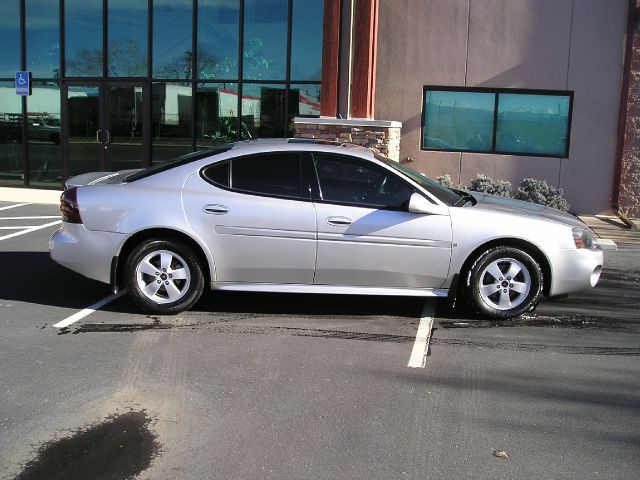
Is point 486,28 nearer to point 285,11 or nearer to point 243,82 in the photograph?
point 285,11

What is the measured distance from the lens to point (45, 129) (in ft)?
52.1

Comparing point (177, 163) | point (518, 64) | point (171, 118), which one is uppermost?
point (518, 64)

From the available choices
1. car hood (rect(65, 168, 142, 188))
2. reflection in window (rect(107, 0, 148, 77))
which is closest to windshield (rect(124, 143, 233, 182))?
car hood (rect(65, 168, 142, 188))

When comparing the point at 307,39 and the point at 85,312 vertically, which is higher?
the point at 307,39

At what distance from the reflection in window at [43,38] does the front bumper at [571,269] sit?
1308 cm

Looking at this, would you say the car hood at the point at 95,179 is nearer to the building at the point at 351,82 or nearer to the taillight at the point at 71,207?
the taillight at the point at 71,207

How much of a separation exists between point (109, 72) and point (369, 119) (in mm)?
6219

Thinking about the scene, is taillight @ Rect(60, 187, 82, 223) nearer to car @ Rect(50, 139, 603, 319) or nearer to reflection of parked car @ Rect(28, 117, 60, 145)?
car @ Rect(50, 139, 603, 319)

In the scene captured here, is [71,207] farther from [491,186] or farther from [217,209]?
[491,186]

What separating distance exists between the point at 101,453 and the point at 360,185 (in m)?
3.36

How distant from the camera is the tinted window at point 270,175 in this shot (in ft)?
20.5

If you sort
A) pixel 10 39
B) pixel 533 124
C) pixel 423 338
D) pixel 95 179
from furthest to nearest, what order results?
pixel 10 39 < pixel 533 124 < pixel 95 179 < pixel 423 338

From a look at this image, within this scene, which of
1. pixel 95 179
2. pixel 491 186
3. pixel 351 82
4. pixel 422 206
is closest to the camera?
pixel 422 206

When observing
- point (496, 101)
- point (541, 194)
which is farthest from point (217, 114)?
point (541, 194)
